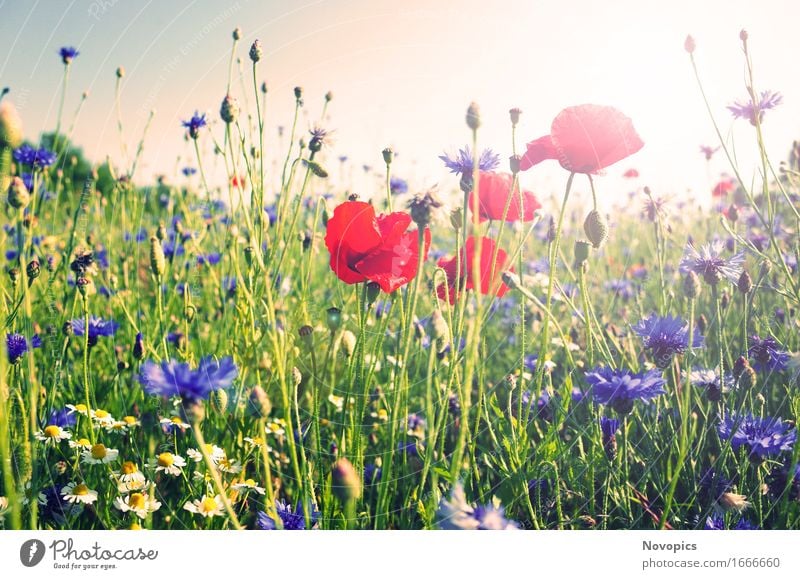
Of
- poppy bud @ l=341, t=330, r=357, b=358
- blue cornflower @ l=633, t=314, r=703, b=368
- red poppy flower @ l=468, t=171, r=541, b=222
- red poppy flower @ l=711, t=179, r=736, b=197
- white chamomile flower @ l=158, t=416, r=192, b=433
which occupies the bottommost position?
white chamomile flower @ l=158, t=416, r=192, b=433

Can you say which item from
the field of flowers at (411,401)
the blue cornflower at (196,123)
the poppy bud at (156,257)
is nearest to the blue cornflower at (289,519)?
the field of flowers at (411,401)

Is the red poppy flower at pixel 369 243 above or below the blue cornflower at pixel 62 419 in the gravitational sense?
above

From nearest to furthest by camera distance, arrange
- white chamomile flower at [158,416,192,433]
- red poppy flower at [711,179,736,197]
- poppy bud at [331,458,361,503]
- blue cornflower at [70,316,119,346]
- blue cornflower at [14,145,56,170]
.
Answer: poppy bud at [331,458,361,503], white chamomile flower at [158,416,192,433], blue cornflower at [70,316,119,346], blue cornflower at [14,145,56,170], red poppy flower at [711,179,736,197]

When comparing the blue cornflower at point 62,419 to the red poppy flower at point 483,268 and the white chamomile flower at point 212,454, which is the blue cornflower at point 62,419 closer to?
the white chamomile flower at point 212,454

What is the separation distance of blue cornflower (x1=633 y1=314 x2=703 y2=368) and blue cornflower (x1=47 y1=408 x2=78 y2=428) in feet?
1.73

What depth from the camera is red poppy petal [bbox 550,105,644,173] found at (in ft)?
1.55

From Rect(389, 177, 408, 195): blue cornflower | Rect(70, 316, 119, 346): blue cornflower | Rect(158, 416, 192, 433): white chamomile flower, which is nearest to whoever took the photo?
Rect(158, 416, 192, 433): white chamomile flower

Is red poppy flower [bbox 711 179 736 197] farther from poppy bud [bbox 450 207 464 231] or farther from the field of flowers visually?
poppy bud [bbox 450 207 464 231]

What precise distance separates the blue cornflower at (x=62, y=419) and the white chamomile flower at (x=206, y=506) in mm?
159

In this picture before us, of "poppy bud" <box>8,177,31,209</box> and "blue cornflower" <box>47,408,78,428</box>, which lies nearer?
"poppy bud" <box>8,177,31,209</box>

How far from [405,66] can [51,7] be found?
14.1 inches

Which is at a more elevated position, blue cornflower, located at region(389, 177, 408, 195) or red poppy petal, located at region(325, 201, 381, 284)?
blue cornflower, located at region(389, 177, 408, 195)

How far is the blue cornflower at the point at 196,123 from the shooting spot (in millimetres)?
694
